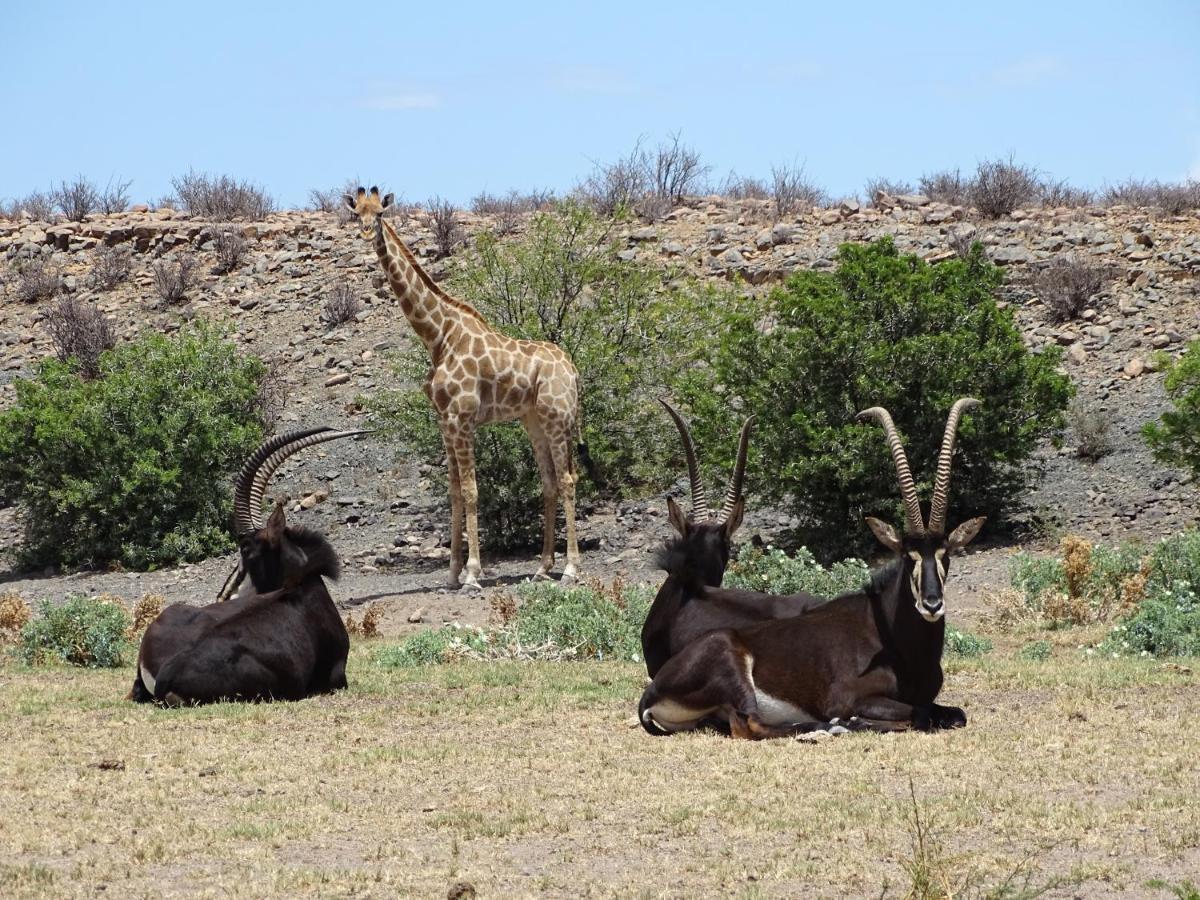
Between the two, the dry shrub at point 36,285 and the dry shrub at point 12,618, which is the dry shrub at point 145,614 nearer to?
the dry shrub at point 12,618

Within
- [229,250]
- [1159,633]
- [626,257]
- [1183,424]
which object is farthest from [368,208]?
[229,250]

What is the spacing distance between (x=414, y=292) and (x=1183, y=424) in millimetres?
8837

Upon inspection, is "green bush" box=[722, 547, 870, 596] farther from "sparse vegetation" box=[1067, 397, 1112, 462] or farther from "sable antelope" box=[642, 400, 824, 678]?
"sparse vegetation" box=[1067, 397, 1112, 462]

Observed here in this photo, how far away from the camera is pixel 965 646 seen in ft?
43.2

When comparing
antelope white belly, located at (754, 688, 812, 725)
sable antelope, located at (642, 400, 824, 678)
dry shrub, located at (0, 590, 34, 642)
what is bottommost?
dry shrub, located at (0, 590, 34, 642)

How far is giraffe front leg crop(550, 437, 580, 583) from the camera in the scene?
19328 millimetres

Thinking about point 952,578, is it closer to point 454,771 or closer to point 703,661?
point 703,661

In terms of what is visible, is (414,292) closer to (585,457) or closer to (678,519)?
(585,457)

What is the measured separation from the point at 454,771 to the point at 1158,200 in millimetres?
29656

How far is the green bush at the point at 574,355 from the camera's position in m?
22.4

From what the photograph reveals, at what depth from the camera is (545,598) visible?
1509 centimetres

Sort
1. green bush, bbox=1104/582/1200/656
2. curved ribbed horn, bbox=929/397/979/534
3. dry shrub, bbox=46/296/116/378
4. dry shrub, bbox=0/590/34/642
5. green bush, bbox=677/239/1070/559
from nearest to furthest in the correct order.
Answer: curved ribbed horn, bbox=929/397/979/534 < green bush, bbox=1104/582/1200/656 < dry shrub, bbox=0/590/34/642 < green bush, bbox=677/239/1070/559 < dry shrub, bbox=46/296/116/378

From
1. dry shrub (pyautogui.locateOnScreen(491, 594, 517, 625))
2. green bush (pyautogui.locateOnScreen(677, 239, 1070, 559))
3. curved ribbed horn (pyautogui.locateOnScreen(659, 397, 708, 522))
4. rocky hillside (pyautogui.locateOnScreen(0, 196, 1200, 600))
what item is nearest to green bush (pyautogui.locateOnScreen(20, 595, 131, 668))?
dry shrub (pyautogui.locateOnScreen(491, 594, 517, 625))

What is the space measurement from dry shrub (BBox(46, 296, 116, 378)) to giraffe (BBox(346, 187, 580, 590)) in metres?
15.6
